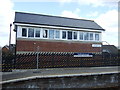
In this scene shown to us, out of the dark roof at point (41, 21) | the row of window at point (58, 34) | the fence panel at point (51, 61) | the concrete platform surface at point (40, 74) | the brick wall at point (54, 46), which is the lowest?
the concrete platform surface at point (40, 74)

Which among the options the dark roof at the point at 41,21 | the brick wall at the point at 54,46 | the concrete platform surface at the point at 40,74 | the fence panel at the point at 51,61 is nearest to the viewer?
the concrete platform surface at the point at 40,74

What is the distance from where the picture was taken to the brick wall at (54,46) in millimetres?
13992

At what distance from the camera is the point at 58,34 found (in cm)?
1550

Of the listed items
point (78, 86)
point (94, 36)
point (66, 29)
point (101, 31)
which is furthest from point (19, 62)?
point (101, 31)

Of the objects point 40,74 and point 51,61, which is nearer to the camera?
point 40,74

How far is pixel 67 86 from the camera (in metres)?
8.50

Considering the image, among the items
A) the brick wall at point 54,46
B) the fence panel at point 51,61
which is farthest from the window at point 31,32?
the fence panel at point 51,61

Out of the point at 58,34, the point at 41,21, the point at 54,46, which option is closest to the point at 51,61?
the point at 54,46

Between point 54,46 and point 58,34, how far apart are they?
151cm

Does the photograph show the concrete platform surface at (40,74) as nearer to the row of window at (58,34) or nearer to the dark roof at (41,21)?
the row of window at (58,34)

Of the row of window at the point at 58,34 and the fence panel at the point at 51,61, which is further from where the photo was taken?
the row of window at the point at 58,34

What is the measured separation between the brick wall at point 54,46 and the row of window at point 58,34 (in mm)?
648

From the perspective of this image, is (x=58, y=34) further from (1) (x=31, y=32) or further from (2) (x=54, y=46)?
(1) (x=31, y=32)

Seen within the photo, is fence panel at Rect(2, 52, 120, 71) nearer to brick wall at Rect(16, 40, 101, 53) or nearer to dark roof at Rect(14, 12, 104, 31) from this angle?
brick wall at Rect(16, 40, 101, 53)
